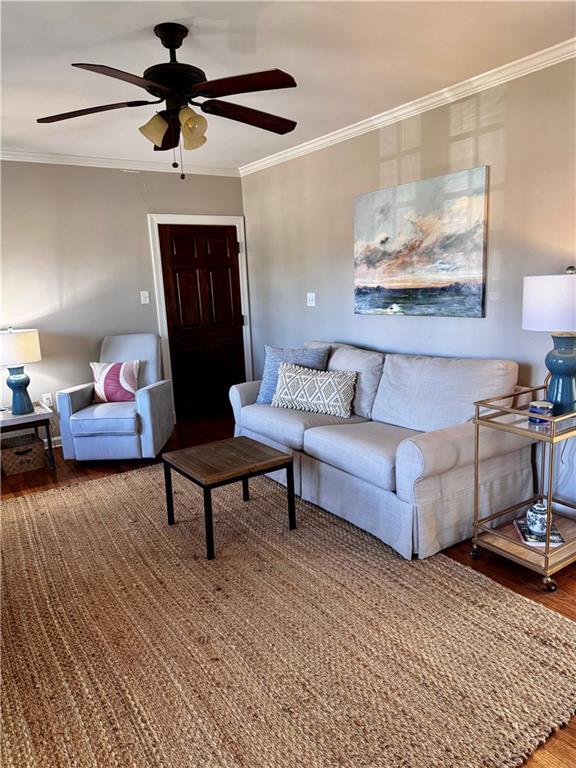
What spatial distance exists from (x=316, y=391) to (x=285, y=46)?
1978 millimetres

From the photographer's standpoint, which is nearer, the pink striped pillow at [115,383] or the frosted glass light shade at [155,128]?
the frosted glass light shade at [155,128]

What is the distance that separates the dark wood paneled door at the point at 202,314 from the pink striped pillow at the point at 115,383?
32.4 inches

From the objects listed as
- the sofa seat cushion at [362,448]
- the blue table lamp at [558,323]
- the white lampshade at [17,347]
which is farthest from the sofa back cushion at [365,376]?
the white lampshade at [17,347]

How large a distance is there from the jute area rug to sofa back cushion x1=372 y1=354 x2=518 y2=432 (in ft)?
2.54

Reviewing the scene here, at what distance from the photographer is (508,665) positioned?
1878 mm

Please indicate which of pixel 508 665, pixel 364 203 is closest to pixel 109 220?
pixel 364 203

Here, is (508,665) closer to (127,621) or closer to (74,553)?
(127,621)

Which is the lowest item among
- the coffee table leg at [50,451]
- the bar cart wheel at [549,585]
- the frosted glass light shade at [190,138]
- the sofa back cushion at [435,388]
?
the bar cart wheel at [549,585]

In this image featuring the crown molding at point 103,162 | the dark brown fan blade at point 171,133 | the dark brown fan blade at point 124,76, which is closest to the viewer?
the dark brown fan blade at point 124,76

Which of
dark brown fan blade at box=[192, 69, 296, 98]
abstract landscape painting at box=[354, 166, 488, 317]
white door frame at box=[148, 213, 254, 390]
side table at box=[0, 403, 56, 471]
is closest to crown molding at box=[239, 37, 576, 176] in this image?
abstract landscape painting at box=[354, 166, 488, 317]

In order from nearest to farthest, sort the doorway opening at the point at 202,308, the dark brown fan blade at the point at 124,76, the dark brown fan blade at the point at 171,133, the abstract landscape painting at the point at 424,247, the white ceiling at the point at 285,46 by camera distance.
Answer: the dark brown fan blade at the point at 124,76
the white ceiling at the point at 285,46
the dark brown fan blade at the point at 171,133
the abstract landscape painting at the point at 424,247
the doorway opening at the point at 202,308

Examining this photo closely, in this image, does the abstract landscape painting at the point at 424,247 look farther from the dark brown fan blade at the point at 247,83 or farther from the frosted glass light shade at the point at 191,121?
the frosted glass light shade at the point at 191,121

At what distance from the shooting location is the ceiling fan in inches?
81.7

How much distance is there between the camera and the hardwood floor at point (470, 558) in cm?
156
